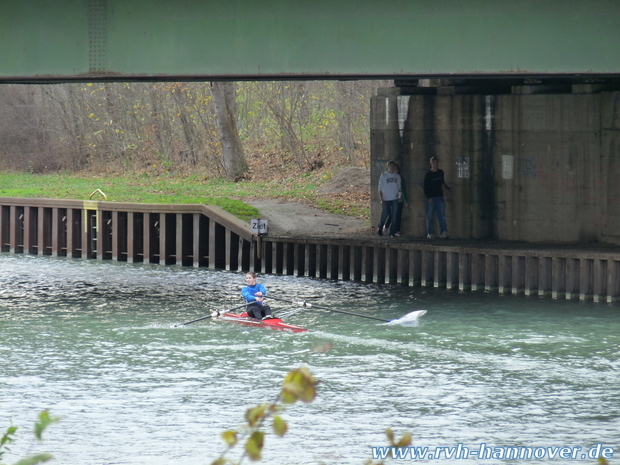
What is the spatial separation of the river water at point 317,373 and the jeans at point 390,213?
3582 mm

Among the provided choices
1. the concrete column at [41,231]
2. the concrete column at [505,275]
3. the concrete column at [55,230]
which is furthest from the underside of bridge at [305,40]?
the concrete column at [41,231]

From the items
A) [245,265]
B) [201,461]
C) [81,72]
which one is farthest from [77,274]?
[201,461]

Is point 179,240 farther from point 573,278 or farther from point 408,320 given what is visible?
point 573,278

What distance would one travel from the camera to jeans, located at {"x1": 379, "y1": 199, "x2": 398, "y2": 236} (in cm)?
2708

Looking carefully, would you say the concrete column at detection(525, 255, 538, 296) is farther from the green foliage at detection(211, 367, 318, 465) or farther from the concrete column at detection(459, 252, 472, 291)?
the green foliage at detection(211, 367, 318, 465)

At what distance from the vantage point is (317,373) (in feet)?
50.3

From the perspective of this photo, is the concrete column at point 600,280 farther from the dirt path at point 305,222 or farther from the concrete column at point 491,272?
the dirt path at point 305,222

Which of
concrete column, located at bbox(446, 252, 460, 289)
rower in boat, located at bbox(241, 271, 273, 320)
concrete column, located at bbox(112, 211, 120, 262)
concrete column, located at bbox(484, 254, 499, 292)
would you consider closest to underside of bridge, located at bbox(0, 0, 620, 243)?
rower in boat, located at bbox(241, 271, 273, 320)

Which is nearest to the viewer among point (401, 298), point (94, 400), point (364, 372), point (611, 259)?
point (94, 400)

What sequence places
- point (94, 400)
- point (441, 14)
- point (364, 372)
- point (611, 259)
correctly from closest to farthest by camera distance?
point (94, 400) → point (364, 372) → point (441, 14) → point (611, 259)

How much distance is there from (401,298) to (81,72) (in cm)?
949

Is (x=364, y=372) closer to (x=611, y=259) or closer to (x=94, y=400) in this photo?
(x=94, y=400)

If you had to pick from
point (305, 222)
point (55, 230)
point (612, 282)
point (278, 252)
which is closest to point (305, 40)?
point (612, 282)

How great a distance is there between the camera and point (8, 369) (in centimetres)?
1557
